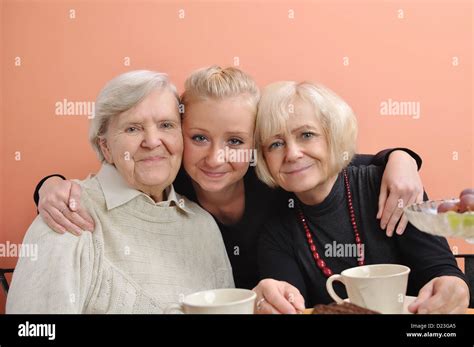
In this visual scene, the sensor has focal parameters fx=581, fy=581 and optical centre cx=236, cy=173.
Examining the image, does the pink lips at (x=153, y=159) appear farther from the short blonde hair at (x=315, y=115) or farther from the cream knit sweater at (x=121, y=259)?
the short blonde hair at (x=315, y=115)

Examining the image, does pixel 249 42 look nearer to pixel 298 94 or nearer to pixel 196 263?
pixel 298 94

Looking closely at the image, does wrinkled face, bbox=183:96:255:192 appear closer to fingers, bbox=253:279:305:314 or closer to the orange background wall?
the orange background wall

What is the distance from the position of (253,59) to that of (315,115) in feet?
0.76

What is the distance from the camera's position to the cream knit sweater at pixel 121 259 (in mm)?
1127

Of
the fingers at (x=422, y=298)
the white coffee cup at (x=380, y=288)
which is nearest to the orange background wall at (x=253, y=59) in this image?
the fingers at (x=422, y=298)

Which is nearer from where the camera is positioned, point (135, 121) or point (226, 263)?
point (135, 121)

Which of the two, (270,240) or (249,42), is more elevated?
(249,42)

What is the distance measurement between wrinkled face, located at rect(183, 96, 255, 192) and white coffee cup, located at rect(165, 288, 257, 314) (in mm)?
396

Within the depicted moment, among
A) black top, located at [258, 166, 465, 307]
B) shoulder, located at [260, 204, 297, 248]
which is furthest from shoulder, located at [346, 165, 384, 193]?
shoulder, located at [260, 204, 297, 248]

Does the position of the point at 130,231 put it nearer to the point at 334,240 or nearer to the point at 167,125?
the point at 167,125

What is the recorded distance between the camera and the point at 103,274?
1.18m
